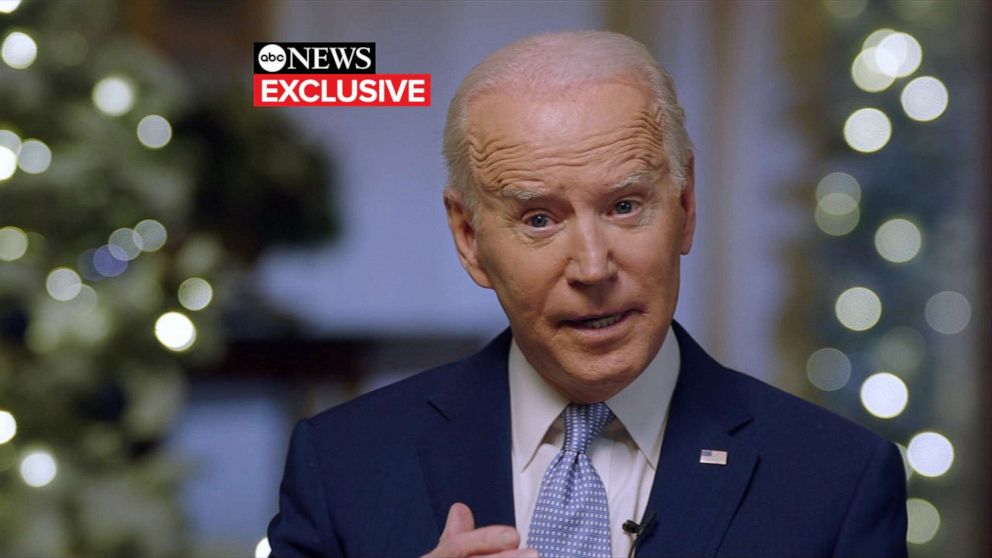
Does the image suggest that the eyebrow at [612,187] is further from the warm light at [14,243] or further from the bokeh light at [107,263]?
the warm light at [14,243]

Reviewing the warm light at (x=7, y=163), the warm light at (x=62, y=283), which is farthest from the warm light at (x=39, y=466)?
the warm light at (x=7, y=163)

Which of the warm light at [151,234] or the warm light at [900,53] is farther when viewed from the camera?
the warm light at [151,234]

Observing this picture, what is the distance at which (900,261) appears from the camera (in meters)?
3.20

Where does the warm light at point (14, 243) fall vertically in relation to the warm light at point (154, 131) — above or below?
below

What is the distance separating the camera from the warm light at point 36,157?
3.35 meters

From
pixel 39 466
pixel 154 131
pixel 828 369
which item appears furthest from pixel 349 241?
pixel 828 369

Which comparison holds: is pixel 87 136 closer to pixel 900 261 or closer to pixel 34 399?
pixel 34 399

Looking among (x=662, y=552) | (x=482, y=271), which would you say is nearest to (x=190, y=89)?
(x=482, y=271)

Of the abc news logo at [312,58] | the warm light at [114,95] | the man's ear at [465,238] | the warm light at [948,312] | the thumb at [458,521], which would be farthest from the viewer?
the warm light at [114,95]

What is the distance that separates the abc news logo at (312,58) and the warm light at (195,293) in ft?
2.30

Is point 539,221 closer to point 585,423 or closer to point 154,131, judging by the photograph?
point 585,423

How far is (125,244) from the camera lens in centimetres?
336

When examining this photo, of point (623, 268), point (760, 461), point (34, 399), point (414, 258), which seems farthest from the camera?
point (34, 399)

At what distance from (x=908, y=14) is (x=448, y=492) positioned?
5.77ft
